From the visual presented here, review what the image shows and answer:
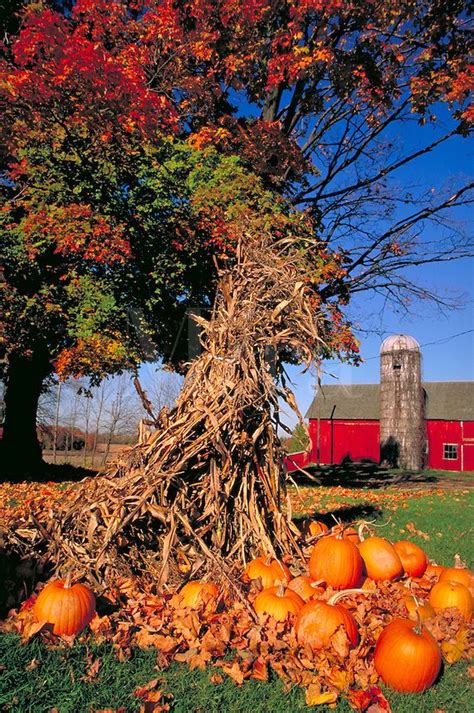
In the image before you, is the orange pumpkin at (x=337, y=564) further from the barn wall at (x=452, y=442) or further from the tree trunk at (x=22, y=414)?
the barn wall at (x=452, y=442)

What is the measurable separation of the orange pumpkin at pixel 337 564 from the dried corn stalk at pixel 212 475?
0.33 metres

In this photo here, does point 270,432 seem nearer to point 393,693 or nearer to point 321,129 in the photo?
point 393,693

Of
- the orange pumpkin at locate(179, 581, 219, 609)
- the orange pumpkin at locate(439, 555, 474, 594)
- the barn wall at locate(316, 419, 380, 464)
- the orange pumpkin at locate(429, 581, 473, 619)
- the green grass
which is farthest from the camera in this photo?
the barn wall at locate(316, 419, 380, 464)

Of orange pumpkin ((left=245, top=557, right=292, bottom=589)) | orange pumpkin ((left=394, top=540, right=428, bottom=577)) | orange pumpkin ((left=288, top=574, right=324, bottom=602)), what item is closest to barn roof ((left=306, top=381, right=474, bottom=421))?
orange pumpkin ((left=394, top=540, right=428, bottom=577))

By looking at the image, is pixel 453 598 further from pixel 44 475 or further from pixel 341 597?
pixel 44 475

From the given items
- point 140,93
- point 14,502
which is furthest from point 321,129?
point 14,502

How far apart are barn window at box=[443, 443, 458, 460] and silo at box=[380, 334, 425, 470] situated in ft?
22.3

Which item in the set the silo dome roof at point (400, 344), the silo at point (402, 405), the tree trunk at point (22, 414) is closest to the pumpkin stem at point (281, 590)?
the tree trunk at point (22, 414)

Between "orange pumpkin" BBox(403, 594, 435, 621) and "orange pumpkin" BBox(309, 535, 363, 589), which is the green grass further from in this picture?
"orange pumpkin" BBox(309, 535, 363, 589)

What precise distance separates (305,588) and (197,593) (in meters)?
0.69

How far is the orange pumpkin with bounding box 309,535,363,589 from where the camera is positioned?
368cm

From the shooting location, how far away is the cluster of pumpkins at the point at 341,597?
9.39 ft

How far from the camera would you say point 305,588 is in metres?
3.63

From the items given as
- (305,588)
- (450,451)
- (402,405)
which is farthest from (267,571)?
(450,451)
